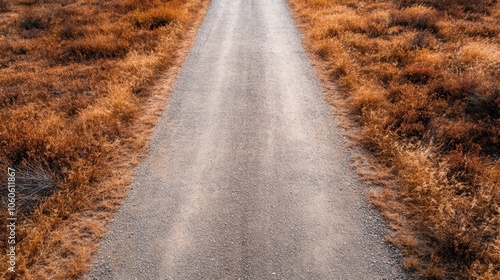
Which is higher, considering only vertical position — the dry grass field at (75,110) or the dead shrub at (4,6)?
the dead shrub at (4,6)

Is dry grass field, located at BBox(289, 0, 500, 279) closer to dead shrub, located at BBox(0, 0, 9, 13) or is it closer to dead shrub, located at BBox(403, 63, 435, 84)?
A: dead shrub, located at BBox(403, 63, 435, 84)

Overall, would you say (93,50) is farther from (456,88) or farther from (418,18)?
(418,18)

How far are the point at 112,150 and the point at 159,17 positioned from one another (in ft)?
33.4

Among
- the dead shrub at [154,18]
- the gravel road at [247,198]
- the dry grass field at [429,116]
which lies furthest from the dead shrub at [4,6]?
the dry grass field at [429,116]

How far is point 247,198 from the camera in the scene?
6414mm

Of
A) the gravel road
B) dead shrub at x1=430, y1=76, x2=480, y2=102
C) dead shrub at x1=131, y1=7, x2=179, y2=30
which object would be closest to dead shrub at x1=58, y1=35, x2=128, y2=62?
dead shrub at x1=131, y1=7, x2=179, y2=30

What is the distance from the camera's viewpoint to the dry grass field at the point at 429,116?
534 cm

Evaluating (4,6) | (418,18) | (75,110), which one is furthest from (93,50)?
(418,18)

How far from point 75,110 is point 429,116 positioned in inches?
390

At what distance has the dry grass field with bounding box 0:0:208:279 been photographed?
5590mm

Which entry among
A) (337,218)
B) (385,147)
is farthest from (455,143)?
(337,218)

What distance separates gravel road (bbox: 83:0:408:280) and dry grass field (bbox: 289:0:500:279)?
738mm

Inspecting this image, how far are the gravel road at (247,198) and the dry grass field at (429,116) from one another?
2.42ft

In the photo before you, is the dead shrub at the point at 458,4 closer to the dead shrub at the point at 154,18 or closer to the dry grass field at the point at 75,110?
the dry grass field at the point at 75,110
